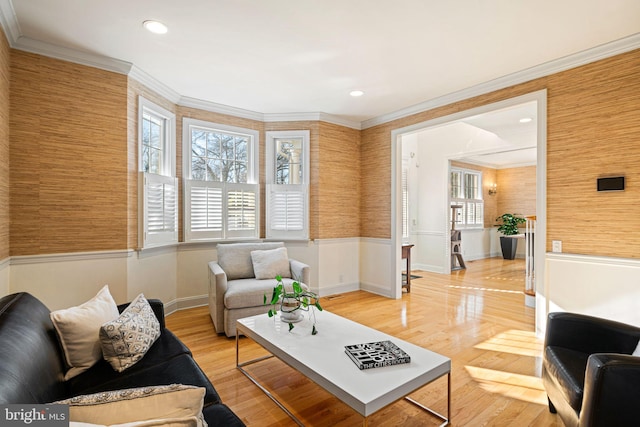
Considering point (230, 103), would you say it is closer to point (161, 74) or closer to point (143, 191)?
point (161, 74)

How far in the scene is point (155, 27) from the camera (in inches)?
102

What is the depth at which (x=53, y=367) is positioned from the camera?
1.49 m

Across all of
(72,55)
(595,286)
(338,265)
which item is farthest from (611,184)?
(72,55)

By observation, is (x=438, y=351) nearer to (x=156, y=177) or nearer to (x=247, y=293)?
(x=247, y=293)

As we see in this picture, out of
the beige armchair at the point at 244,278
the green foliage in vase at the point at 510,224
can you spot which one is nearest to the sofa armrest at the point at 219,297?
the beige armchair at the point at 244,278

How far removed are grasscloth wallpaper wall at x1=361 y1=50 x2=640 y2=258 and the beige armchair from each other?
2787mm

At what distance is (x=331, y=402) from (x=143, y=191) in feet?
9.36

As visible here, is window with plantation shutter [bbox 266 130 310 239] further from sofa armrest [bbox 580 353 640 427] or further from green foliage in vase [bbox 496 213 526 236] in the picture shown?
green foliage in vase [bbox 496 213 526 236]

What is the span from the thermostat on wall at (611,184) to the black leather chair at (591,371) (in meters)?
1.49

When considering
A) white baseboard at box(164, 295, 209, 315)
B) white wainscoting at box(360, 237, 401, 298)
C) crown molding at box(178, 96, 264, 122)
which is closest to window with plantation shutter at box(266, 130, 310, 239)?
crown molding at box(178, 96, 264, 122)

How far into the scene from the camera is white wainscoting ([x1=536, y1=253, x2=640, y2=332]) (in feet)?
8.88

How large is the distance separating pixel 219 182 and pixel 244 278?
1.45 metres

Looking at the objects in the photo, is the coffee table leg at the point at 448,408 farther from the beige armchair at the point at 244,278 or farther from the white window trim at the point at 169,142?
the white window trim at the point at 169,142

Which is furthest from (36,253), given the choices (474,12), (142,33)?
(474,12)
